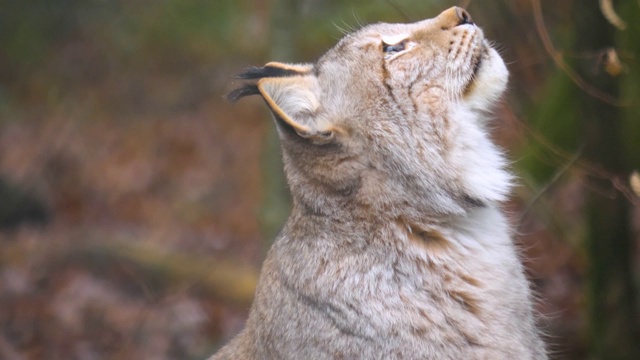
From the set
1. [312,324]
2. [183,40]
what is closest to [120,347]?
[312,324]

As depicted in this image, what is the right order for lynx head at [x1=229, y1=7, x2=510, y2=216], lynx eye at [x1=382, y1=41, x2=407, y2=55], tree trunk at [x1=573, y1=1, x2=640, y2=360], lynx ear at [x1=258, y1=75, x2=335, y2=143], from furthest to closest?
tree trunk at [x1=573, y1=1, x2=640, y2=360], lynx eye at [x1=382, y1=41, x2=407, y2=55], lynx head at [x1=229, y1=7, x2=510, y2=216], lynx ear at [x1=258, y1=75, x2=335, y2=143]

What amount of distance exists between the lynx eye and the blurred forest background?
37.6 inches

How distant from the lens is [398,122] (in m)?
3.88

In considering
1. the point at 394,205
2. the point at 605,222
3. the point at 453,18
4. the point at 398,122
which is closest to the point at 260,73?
the point at 398,122

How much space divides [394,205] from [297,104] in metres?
0.56

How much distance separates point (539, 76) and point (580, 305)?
1.64 metres

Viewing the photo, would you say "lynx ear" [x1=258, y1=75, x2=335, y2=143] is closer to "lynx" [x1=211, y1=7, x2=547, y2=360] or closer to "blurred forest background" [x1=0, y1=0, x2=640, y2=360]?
"lynx" [x1=211, y1=7, x2=547, y2=360]

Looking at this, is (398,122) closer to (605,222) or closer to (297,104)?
(297,104)

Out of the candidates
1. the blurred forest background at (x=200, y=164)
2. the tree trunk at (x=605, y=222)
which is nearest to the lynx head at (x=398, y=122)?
the blurred forest background at (x=200, y=164)

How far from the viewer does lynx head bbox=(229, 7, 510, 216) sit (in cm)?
384

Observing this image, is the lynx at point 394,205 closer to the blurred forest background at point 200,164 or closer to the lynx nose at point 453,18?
the lynx nose at point 453,18

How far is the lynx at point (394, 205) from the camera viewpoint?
378 cm

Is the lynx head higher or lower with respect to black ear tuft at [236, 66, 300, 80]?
lower

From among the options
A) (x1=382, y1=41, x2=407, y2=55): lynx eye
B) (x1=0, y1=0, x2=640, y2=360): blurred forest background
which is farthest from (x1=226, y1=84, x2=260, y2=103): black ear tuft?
(x1=0, y1=0, x2=640, y2=360): blurred forest background
